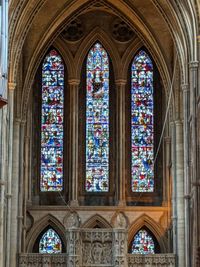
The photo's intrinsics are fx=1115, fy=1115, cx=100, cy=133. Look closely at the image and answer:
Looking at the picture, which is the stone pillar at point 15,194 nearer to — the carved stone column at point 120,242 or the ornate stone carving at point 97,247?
the ornate stone carving at point 97,247

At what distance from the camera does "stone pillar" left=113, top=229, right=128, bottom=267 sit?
44781 millimetres

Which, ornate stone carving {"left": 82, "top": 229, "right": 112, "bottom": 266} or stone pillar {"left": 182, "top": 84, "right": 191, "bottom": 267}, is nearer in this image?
stone pillar {"left": 182, "top": 84, "right": 191, "bottom": 267}

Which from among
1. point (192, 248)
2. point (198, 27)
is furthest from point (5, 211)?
point (198, 27)

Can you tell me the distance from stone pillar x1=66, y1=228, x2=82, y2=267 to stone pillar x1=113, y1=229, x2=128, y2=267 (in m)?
1.46

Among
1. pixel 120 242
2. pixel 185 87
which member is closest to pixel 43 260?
pixel 120 242

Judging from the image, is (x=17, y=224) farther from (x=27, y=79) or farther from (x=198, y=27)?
(x=198, y=27)

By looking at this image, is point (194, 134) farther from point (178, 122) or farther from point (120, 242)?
point (178, 122)

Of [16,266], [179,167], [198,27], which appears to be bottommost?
[16,266]

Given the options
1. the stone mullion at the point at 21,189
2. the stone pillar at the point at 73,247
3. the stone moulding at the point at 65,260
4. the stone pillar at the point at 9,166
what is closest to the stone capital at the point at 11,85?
the stone pillar at the point at 9,166

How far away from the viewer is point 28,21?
45844 mm

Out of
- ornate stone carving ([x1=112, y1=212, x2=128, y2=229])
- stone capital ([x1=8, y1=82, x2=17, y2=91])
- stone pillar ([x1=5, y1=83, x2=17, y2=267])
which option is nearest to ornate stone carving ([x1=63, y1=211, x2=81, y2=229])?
ornate stone carving ([x1=112, y1=212, x2=128, y2=229])

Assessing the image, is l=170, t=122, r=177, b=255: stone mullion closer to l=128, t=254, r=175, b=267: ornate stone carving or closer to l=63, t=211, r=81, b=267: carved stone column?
l=128, t=254, r=175, b=267: ornate stone carving

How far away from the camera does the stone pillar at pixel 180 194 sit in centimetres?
4627

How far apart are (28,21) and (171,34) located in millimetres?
5976
